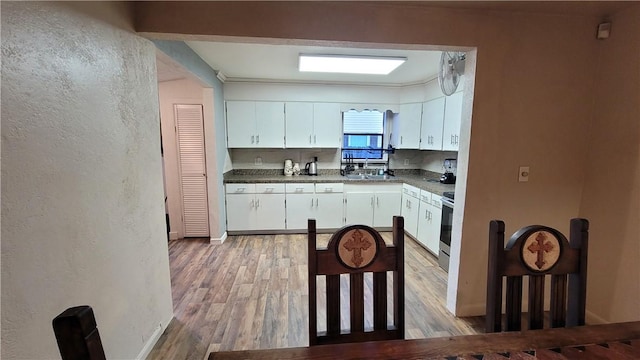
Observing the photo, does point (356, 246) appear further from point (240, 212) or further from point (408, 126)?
point (408, 126)

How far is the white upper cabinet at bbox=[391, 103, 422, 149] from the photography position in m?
4.39

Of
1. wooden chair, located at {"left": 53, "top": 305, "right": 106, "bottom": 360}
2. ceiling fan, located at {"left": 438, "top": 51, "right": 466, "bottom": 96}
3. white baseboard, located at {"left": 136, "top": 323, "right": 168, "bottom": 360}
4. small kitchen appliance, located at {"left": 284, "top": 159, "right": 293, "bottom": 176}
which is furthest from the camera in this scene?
small kitchen appliance, located at {"left": 284, "top": 159, "right": 293, "bottom": 176}

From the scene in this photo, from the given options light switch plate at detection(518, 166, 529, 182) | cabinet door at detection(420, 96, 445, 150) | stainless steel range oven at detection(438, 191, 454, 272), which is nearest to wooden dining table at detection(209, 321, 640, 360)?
light switch plate at detection(518, 166, 529, 182)

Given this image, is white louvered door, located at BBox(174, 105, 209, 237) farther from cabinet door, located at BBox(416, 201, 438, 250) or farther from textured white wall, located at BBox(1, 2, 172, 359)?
cabinet door, located at BBox(416, 201, 438, 250)

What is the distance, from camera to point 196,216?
414cm

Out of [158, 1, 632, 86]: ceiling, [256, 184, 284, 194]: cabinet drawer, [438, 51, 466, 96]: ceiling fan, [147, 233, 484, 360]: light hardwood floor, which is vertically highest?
[158, 1, 632, 86]: ceiling

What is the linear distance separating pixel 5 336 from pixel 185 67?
91.7 inches

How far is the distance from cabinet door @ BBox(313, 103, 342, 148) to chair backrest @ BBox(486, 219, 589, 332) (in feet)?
11.6

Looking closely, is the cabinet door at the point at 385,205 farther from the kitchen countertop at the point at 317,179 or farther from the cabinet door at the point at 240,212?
the cabinet door at the point at 240,212

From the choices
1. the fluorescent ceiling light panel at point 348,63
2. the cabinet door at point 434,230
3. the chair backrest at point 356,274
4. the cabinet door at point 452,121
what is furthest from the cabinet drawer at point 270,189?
the chair backrest at point 356,274

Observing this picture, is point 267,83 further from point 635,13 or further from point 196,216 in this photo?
point 635,13

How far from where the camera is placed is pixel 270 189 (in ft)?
14.0

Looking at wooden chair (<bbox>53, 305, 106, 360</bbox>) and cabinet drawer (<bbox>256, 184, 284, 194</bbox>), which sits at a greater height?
wooden chair (<bbox>53, 305, 106, 360</bbox>)

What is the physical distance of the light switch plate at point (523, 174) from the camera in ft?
7.22
